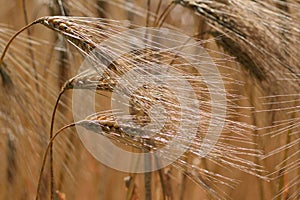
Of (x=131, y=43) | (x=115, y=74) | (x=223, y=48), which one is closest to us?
(x=115, y=74)

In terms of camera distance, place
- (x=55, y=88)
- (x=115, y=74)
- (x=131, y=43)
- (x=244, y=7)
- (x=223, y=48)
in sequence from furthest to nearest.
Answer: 1. (x=55, y=88)
2. (x=223, y=48)
3. (x=244, y=7)
4. (x=131, y=43)
5. (x=115, y=74)

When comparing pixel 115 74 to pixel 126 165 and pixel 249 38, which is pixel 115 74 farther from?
pixel 126 165

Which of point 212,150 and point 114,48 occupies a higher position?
point 114,48

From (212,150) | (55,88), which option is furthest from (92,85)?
(55,88)

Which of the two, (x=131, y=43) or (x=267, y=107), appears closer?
(x=131, y=43)

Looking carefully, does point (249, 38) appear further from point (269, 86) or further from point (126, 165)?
point (126, 165)

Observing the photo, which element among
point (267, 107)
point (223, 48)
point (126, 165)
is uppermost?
point (223, 48)

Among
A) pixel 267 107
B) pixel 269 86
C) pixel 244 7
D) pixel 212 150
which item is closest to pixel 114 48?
pixel 212 150

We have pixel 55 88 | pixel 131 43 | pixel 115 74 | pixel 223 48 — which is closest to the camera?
pixel 115 74

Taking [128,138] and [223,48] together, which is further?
[223,48]
